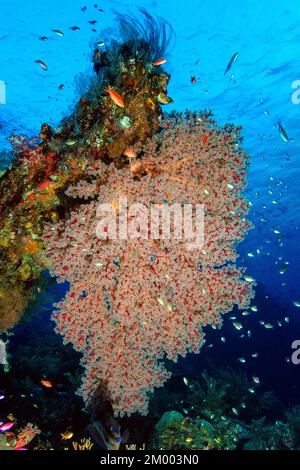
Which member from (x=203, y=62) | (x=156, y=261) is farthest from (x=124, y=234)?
(x=203, y=62)

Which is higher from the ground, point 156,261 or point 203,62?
point 203,62

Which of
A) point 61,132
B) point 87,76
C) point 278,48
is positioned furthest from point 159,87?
point 278,48

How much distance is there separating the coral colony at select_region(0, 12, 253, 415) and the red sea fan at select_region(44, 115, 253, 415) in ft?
0.06

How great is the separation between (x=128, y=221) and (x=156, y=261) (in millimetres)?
796

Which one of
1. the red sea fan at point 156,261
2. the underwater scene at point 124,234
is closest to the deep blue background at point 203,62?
the underwater scene at point 124,234

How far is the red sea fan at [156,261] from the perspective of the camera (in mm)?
4871

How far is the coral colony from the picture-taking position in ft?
16.1

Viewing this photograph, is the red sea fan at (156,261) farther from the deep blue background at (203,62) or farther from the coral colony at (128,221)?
the deep blue background at (203,62)

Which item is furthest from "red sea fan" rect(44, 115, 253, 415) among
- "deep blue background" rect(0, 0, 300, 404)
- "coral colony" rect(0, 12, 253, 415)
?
"deep blue background" rect(0, 0, 300, 404)

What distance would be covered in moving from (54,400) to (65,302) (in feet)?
22.2

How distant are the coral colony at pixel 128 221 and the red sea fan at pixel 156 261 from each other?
2 cm

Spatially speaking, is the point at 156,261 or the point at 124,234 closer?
the point at 124,234

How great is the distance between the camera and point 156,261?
4941 mm

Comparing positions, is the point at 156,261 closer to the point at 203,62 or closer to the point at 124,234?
the point at 124,234
